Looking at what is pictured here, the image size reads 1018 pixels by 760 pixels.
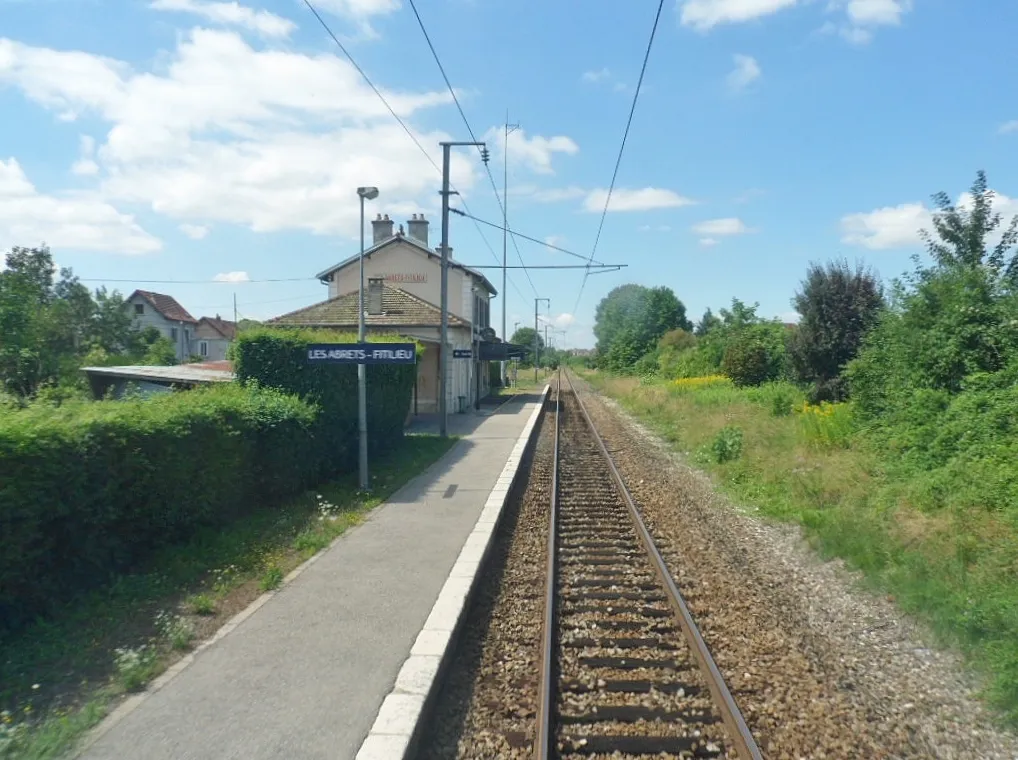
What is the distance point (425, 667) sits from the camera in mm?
5461

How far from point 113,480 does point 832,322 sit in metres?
17.2

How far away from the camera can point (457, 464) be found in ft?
54.1

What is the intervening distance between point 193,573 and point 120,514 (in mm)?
931

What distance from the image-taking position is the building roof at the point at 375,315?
2808 cm

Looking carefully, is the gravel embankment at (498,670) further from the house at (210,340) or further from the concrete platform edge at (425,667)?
the house at (210,340)

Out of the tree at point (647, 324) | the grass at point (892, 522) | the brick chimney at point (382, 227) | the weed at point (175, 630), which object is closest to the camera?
the weed at point (175, 630)

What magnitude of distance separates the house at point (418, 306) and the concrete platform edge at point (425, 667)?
58.3 feet

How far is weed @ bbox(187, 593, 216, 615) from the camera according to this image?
6.72 metres

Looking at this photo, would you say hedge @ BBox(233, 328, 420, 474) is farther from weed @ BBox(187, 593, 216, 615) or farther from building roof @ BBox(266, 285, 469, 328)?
building roof @ BBox(266, 285, 469, 328)

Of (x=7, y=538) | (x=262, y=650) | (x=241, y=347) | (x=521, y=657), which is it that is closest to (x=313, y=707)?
(x=262, y=650)

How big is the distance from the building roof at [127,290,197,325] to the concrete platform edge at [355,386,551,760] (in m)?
66.5

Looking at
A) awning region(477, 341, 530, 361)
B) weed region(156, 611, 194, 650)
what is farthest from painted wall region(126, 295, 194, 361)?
weed region(156, 611, 194, 650)

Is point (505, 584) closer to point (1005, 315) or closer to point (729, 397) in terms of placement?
point (1005, 315)

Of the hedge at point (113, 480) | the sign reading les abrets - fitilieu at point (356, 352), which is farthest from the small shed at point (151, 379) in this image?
the hedge at point (113, 480)
